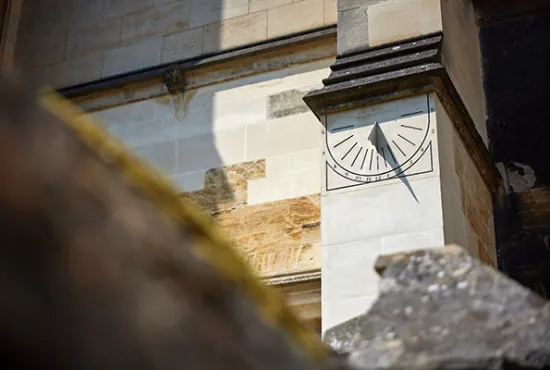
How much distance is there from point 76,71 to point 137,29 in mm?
567

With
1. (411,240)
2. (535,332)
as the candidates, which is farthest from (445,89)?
(535,332)

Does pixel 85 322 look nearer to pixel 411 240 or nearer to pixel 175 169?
pixel 411 240

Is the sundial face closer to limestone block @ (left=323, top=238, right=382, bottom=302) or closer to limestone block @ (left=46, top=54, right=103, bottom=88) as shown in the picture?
limestone block @ (left=323, top=238, right=382, bottom=302)

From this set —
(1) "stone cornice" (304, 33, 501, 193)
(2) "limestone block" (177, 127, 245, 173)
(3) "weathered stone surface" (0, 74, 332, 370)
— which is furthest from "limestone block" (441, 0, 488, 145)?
(3) "weathered stone surface" (0, 74, 332, 370)

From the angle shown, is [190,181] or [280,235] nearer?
[280,235]

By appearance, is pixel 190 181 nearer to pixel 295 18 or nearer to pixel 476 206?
pixel 295 18

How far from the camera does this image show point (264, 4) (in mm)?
6973

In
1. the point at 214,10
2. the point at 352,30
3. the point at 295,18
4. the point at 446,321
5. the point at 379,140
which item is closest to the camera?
the point at 446,321

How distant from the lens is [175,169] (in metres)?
6.58

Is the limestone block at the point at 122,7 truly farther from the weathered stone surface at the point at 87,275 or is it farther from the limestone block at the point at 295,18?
the weathered stone surface at the point at 87,275

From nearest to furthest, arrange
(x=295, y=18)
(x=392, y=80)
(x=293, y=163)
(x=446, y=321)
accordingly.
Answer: (x=446, y=321) < (x=392, y=80) < (x=293, y=163) < (x=295, y=18)

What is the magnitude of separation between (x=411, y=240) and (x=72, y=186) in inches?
161

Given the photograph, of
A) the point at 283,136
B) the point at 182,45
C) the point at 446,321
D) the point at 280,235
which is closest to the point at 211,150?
the point at 283,136

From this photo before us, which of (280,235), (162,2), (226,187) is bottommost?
(280,235)
